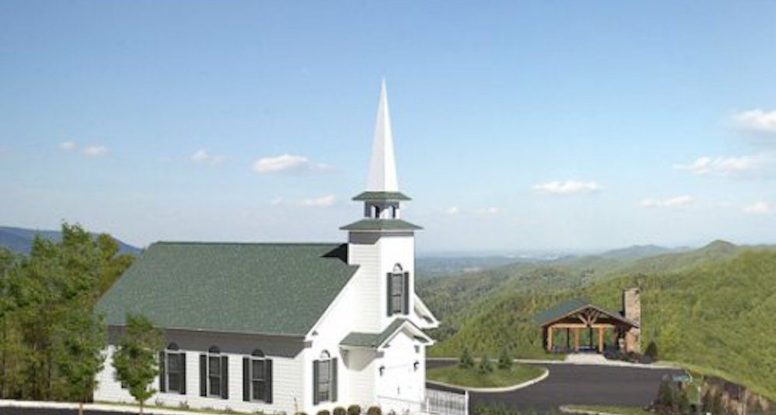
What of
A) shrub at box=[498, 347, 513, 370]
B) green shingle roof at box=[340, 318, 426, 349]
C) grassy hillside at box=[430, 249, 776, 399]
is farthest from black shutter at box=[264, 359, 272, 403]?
grassy hillside at box=[430, 249, 776, 399]

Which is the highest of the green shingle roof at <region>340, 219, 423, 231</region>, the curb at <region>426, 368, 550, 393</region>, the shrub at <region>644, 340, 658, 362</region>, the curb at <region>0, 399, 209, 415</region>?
the green shingle roof at <region>340, 219, 423, 231</region>

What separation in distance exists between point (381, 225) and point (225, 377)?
7841 millimetres

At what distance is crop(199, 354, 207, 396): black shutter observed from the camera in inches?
1475

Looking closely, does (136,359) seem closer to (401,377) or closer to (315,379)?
(315,379)

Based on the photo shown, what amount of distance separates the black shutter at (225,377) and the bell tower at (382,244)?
5.04 meters

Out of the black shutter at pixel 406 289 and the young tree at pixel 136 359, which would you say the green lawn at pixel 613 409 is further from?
the young tree at pixel 136 359

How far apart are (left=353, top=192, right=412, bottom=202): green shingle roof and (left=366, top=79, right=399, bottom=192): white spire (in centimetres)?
21

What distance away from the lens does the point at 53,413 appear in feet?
121

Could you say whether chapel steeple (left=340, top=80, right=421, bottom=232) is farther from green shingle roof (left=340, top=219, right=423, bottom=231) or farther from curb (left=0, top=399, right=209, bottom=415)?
curb (left=0, top=399, right=209, bottom=415)

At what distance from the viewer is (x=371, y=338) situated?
3644 cm

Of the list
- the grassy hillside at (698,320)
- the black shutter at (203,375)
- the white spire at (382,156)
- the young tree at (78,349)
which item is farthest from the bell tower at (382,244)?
the grassy hillside at (698,320)

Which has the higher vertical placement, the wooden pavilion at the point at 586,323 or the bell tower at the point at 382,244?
the bell tower at the point at 382,244

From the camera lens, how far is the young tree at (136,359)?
32.1 meters

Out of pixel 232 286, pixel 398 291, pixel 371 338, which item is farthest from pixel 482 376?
pixel 232 286
